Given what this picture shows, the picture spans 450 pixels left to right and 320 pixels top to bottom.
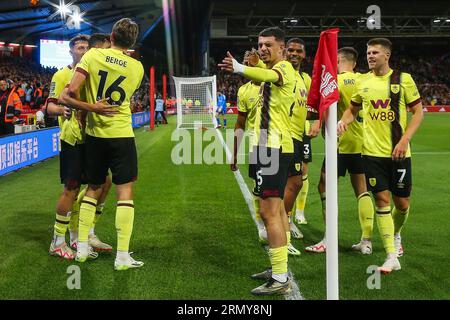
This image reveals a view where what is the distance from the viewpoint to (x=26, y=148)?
12.0 meters

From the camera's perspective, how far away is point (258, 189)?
4.27 m

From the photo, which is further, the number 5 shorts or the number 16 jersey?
the number 16 jersey

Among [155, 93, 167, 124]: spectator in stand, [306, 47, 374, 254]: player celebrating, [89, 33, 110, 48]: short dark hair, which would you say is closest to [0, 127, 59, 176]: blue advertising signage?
[89, 33, 110, 48]: short dark hair

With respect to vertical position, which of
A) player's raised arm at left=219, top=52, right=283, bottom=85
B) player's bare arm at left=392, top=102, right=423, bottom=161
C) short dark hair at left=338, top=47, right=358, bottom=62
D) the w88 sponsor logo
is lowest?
player's bare arm at left=392, top=102, right=423, bottom=161

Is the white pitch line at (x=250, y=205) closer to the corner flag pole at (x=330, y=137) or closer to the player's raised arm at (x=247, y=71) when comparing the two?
the corner flag pole at (x=330, y=137)

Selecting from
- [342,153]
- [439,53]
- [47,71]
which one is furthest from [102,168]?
[439,53]

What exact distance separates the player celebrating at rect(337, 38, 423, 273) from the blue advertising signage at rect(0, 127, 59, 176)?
805 cm

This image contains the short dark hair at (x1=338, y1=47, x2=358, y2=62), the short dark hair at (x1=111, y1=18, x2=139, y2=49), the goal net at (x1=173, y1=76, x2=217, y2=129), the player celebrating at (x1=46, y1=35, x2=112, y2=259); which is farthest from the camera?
the goal net at (x1=173, y1=76, x2=217, y2=129)

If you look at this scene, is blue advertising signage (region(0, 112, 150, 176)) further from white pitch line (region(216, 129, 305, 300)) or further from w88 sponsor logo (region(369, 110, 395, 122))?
w88 sponsor logo (region(369, 110, 395, 122))

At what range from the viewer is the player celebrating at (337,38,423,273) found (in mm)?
4691

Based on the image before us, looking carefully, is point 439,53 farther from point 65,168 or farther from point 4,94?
point 65,168

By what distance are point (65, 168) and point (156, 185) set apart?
4.47 meters

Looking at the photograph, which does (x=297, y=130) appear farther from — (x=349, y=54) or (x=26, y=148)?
(x=26, y=148)

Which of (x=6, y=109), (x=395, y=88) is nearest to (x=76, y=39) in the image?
(x=395, y=88)
